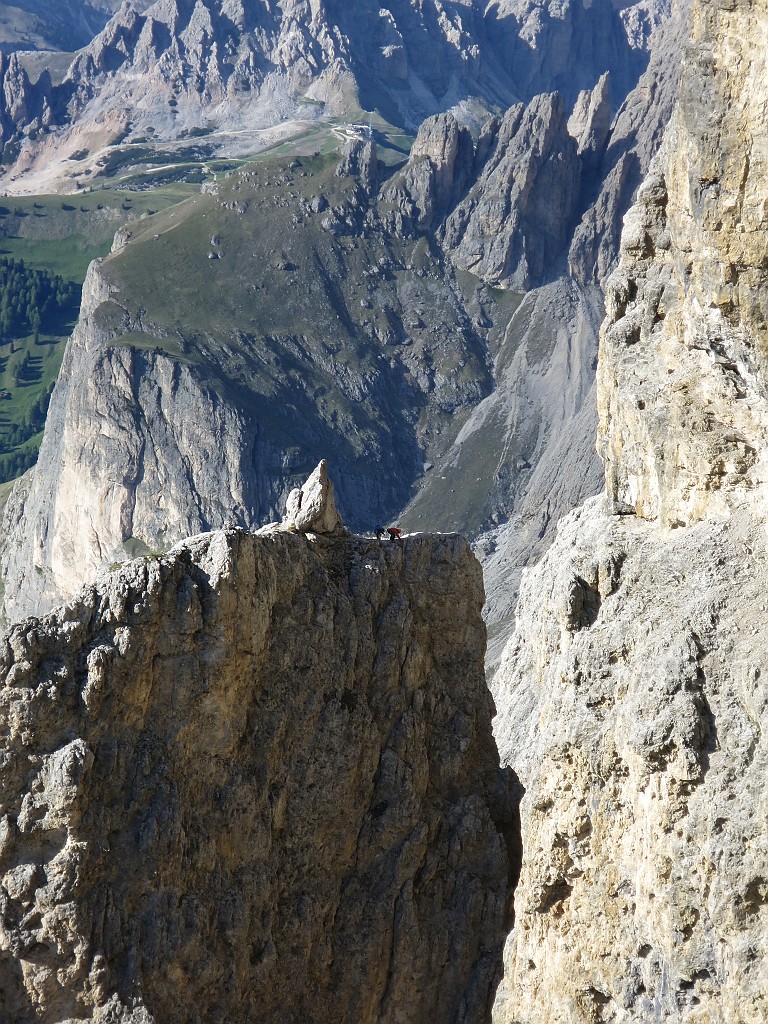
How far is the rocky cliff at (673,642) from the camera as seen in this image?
31.1 m

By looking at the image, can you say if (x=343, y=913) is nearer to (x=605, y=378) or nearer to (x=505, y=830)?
(x=505, y=830)

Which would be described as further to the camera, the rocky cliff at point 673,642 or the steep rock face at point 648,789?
the rocky cliff at point 673,642

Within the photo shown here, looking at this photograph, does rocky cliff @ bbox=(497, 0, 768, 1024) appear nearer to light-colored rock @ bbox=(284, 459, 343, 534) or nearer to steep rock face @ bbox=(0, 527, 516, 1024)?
steep rock face @ bbox=(0, 527, 516, 1024)

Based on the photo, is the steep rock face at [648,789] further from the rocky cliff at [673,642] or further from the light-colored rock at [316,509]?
the light-colored rock at [316,509]

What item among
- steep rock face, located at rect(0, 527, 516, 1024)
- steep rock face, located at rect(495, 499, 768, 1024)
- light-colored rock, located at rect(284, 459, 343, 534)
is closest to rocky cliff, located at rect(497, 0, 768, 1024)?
steep rock face, located at rect(495, 499, 768, 1024)

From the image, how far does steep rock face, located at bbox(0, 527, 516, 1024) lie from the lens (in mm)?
33312

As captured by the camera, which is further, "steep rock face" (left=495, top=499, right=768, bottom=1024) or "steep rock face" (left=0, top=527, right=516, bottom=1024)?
"steep rock face" (left=0, top=527, right=516, bottom=1024)

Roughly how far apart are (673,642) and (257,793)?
1249 cm

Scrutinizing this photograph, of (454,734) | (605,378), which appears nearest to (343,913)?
(454,734)

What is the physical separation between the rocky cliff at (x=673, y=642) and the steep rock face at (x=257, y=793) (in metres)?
4.69

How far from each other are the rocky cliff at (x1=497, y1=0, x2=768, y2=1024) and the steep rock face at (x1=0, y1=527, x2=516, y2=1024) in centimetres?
469

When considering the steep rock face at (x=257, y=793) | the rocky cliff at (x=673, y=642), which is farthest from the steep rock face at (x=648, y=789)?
the steep rock face at (x=257, y=793)

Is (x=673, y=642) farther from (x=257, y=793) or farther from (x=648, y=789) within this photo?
(x=257, y=793)

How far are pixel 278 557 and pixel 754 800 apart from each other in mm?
15008
